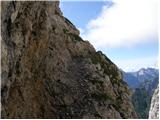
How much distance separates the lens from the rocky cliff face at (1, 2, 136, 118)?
33156 mm

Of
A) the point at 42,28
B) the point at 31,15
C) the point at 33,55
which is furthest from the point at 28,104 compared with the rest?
the point at 31,15

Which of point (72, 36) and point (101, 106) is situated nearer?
point (101, 106)

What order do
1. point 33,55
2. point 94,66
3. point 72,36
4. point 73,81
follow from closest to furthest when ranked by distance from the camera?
point 33,55 < point 73,81 < point 94,66 < point 72,36

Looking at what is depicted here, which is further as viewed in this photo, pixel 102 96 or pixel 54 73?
pixel 54 73

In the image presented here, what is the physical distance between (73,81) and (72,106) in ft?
13.1

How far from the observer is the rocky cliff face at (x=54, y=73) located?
3316cm

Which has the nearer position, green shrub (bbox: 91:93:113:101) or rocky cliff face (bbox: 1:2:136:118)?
rocky cliff face (bbox: 1:2:136:118)

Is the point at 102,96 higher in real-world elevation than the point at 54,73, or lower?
lower

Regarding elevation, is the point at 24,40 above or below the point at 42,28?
below

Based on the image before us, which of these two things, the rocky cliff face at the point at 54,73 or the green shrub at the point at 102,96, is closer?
the rocky cliff face at the point at 54,73

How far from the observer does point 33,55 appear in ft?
132

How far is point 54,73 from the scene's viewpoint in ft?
159

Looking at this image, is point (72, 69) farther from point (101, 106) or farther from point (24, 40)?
point (24, 40)

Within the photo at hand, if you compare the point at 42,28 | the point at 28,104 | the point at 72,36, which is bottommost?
the point at 28,104
